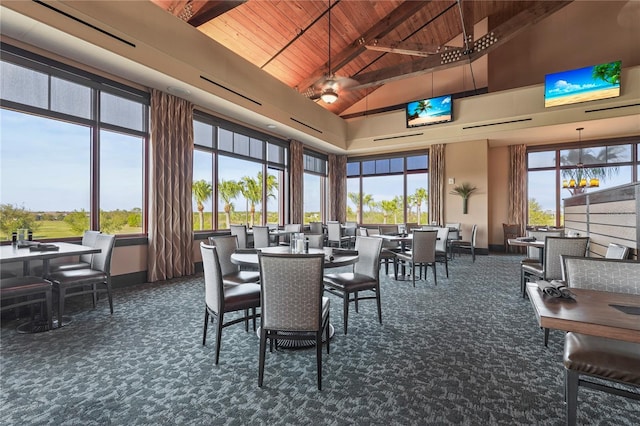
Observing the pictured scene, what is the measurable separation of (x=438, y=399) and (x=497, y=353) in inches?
36.9

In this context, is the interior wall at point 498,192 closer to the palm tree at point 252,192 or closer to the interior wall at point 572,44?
the interior wall at point 572,44

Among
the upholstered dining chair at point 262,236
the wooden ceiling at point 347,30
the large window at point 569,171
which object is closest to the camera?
the upholstered dining chair at point 262,236

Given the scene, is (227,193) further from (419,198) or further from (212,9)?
(419,198)

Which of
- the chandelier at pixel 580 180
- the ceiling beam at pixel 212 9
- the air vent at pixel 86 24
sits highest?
the ceiling beam at pixel 212 9

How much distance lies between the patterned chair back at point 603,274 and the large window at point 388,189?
25.6 feet

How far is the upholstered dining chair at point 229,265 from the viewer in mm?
2939

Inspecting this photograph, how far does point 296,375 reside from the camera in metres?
2.15

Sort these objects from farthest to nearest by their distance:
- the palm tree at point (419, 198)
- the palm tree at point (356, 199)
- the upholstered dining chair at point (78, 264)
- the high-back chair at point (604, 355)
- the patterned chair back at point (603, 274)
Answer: the palm tree at point (356, 199), the palm tree at point (419, 198), the upholstered dining chair at point (78, 264), the patterned chair back at point (603, 274), the high-back chair at point (604, 355)

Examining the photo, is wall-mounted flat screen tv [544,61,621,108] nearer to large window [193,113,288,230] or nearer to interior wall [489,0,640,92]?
interior wall [489,0,640,92]

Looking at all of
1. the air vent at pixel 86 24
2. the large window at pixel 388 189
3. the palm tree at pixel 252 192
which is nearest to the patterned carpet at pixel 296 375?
the air vent at pixel 86 24

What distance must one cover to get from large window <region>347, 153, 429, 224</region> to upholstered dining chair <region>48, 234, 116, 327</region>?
318 inches

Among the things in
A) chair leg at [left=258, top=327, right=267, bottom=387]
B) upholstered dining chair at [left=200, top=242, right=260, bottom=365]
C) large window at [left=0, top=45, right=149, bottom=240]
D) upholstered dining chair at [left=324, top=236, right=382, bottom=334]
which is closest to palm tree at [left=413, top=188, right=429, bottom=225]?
upholstered dining chair at [left=324, top=236, right=382, bottom=334]

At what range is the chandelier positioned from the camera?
24.4 feet

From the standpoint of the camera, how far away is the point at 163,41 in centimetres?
439
